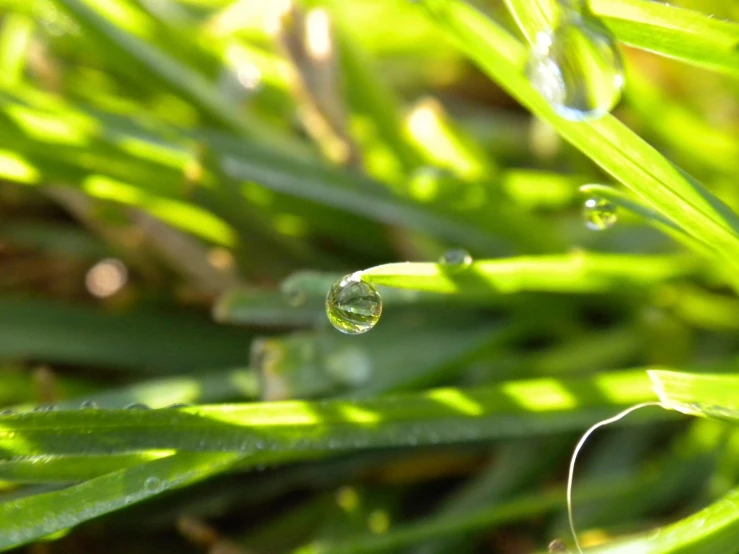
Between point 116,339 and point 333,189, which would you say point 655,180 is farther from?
point 116,339

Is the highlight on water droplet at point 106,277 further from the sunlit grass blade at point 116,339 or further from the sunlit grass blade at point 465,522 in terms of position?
the sunlit grass blade at point 465,522

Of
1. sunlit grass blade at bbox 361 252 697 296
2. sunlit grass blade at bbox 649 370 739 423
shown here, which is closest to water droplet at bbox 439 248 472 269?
sunlit grass blade at bbox 361 252 697 296

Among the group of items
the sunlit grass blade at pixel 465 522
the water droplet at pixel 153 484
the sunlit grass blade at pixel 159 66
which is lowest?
the sunlit grass blade at pixel 465 522

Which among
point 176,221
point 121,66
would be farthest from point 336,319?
point 121,66

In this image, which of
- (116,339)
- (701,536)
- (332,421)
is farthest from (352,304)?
(116,339)

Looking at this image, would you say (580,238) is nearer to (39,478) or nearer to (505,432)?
(505,432)

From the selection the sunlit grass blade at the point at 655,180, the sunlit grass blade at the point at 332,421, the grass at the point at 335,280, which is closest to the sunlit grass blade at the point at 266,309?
the grass at the point at 335,280
